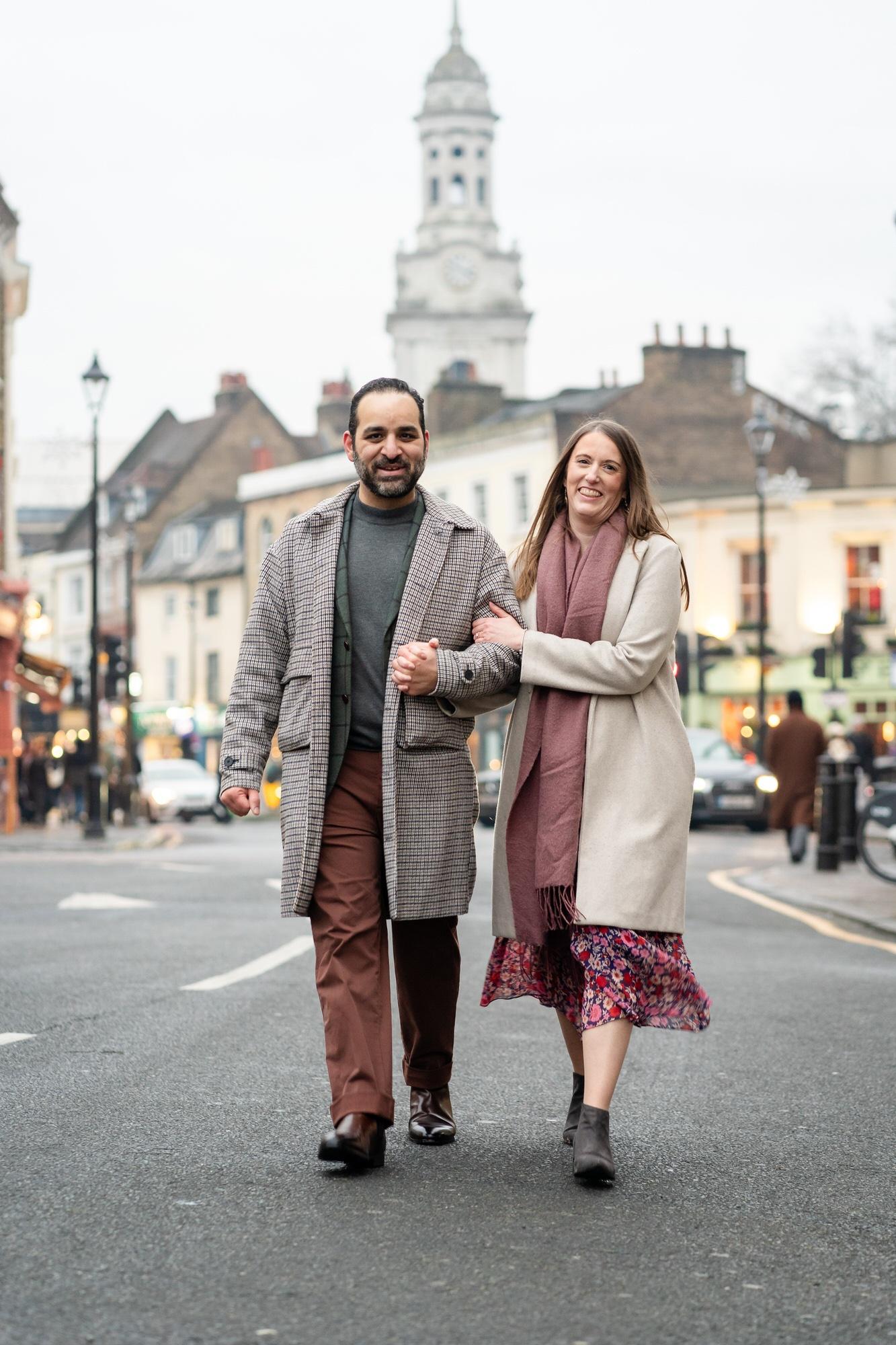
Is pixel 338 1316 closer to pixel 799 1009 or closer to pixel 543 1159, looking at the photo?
pixel 543 1159

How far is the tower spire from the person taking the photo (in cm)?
11850

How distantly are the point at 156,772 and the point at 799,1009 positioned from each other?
3636 centimetres

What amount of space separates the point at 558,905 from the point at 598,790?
0.30 m

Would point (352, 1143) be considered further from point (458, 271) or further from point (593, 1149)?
point (458, 271)

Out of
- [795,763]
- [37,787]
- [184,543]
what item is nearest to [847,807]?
[795,763]

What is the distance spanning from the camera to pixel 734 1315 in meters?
3.73

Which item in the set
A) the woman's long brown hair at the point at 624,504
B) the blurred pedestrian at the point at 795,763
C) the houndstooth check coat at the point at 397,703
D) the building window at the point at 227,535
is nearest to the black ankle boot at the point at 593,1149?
the houndstooth check coat at the point at 397,703

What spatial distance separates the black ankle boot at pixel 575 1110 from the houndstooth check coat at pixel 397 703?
542 millimetres

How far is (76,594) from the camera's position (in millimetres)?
83938

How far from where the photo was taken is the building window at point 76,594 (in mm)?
→ 83500

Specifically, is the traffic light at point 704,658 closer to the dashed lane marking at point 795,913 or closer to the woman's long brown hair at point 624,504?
the dashed lane marking at point 795,913

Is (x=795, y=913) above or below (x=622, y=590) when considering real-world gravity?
below

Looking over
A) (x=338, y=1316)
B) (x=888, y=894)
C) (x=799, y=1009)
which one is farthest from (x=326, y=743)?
(x=888, y=894)

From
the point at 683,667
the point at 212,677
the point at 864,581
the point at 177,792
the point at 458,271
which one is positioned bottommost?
the point at 177,792
